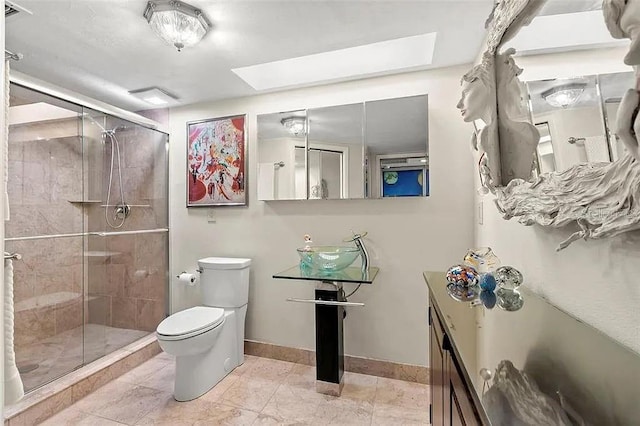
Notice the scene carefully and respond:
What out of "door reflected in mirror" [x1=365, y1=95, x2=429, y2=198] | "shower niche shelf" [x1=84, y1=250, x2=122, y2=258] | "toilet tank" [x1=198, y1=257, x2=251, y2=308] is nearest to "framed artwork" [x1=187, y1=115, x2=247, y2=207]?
"toilet tank" [x1=198, y1=257, x2=251, y2=308]

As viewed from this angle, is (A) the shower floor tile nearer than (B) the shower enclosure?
Yes

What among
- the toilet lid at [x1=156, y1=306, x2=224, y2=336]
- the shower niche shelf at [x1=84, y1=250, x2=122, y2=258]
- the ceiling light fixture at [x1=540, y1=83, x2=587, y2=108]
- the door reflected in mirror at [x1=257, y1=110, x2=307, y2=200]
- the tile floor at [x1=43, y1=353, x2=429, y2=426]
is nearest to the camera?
the ceiling light fixture at [x1=540, y1=83, x2=587, y2=108]

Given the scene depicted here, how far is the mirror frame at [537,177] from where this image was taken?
525 mm

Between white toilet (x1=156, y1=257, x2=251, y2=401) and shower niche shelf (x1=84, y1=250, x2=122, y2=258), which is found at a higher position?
shower niche shelf (x1=84, y1=250, x2=122, y2=258)

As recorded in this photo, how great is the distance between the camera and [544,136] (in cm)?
84

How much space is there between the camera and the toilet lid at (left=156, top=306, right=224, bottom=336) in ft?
5.75

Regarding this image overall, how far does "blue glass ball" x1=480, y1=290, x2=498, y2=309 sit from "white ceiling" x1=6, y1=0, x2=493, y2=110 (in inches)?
54.1

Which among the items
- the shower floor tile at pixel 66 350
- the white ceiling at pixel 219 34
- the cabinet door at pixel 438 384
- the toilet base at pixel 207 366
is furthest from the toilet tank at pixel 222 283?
the cabinet door at pixel 438 384

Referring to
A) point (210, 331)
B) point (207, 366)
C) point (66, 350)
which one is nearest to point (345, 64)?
point (210, 331)

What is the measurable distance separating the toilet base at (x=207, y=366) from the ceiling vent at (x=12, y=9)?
2.04 m

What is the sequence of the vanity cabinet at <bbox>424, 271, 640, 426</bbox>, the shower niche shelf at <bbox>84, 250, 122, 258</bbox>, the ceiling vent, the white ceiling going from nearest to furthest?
1. the vanity cabinet at <bbox>424, 271, 640, 426</bbox>
2. the ceiling vent
3. the white ceiling
4. the shower niche shelf at <bbox>84, 250, 122, 258</bbox>

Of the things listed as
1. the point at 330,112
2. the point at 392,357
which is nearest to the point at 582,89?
the point at 330,112

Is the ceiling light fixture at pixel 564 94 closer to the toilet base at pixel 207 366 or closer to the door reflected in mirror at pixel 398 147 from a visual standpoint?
the door reflected in mirror at pixel 398 147

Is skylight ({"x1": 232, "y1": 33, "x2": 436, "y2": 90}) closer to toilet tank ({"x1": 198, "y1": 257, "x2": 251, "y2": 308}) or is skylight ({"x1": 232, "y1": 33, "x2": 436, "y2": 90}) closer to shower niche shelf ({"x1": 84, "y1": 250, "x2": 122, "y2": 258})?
toilet tank ({"x1": 198, "y1": 257, "x2": 251, "y2": 308})
